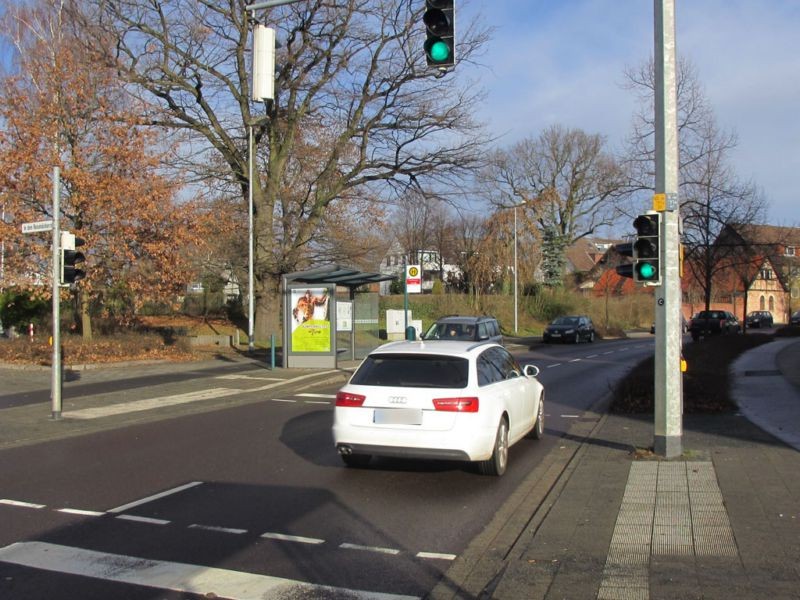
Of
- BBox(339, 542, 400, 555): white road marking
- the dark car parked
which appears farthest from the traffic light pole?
the dark car parked

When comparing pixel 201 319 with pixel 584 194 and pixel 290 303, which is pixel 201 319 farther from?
pixel 584 194

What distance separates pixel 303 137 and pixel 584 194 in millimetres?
35142

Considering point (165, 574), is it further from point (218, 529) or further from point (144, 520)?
point (144, 520)

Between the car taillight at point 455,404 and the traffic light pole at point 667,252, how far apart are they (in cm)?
238

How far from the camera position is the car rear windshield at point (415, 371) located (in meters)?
7.77

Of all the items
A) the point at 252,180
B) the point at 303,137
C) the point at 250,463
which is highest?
the point at 303,137

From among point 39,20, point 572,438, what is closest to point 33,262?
point 39,20

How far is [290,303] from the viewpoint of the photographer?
20938 millimetres

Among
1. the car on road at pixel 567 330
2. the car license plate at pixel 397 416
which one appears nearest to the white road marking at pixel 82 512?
the car license plate at pixel 397 416

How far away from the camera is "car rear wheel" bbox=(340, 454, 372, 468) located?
27.7 feet

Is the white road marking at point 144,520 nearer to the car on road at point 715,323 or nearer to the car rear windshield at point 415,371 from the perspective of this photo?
the car rear windshield at point 415,371

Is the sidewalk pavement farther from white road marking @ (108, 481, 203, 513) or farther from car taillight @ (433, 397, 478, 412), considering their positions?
white road marking @ (108, 481, 203, 513)

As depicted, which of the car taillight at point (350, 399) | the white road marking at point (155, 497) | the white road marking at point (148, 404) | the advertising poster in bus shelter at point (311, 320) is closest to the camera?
the white road marking at point (155, 497)

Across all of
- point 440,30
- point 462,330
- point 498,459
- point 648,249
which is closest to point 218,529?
point 498,459
